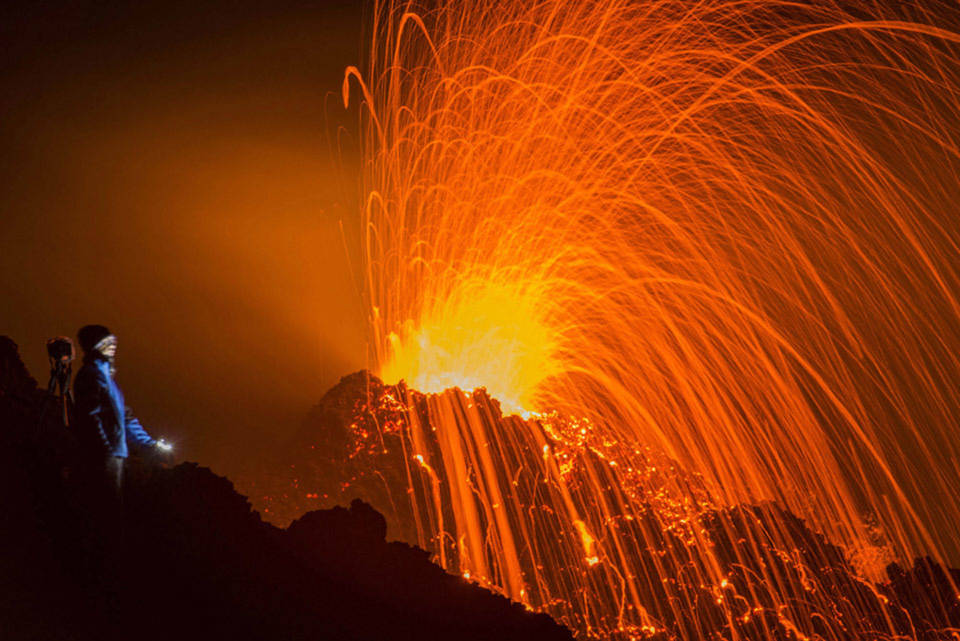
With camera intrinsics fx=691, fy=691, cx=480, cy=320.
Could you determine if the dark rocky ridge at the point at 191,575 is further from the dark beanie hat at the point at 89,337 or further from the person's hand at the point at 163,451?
the dark beanie hat at the point at 89,337

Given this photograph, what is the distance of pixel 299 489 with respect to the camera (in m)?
99.3

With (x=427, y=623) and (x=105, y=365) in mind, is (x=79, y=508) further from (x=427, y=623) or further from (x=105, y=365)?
(x=427, y=623)

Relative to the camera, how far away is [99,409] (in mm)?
7305

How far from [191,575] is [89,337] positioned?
9.75 feet

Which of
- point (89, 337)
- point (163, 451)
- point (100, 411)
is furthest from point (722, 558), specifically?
point (89, 337)

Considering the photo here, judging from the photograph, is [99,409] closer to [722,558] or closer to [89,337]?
[89,337]

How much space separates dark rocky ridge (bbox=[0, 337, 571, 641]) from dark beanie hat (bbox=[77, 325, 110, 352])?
4.23 feet

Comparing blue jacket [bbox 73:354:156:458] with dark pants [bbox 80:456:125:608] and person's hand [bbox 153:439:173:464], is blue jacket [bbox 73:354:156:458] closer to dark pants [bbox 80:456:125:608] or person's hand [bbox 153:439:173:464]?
dark pants [bbox 80:456:125:608]

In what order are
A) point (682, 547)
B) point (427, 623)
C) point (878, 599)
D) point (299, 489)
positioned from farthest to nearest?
point (878, 599)
point (682, 547)
point (299, 489)
point (427, 623)

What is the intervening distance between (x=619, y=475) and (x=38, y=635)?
125m

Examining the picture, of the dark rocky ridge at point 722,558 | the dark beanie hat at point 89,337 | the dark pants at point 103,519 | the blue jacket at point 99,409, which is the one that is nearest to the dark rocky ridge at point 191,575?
the dark pants at point 103,519

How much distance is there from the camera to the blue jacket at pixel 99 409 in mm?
7254

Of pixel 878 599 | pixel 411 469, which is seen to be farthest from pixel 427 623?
pixel 878 599

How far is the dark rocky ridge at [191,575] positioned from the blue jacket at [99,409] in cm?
74
